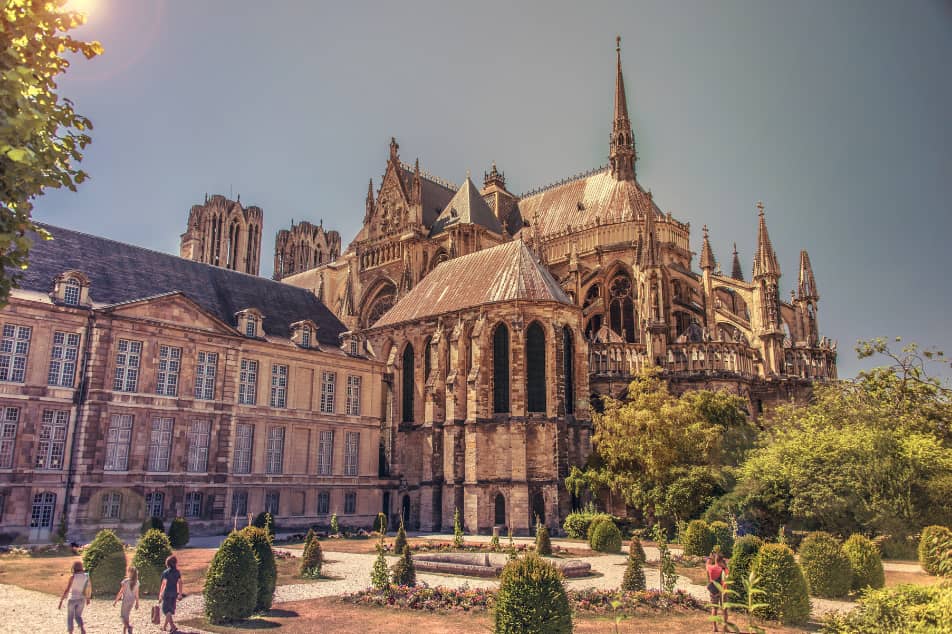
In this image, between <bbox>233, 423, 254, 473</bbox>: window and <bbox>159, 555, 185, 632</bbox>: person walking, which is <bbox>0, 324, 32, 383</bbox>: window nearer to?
<bbox>233, 423, 254, 473</bbox>: window

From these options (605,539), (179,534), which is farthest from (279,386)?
(605,539)

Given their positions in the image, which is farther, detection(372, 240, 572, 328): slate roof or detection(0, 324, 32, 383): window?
detection(372, 240, 572, 328): slate roof

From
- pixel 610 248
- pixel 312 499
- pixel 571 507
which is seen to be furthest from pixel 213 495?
pixel 610 248

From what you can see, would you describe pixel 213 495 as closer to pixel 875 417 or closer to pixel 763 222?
pixel 875 417

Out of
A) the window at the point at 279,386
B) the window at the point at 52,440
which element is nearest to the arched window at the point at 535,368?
the window at the point at 279,386

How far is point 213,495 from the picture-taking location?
36.2m

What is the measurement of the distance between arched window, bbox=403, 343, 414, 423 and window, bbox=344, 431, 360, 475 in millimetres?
4138

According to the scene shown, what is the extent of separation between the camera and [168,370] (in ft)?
117

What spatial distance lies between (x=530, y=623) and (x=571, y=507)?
28730mm

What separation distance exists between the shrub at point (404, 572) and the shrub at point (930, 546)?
51.5 feet

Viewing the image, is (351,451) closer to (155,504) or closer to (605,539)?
(155,504)

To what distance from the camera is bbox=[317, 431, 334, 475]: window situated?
41.9 meters

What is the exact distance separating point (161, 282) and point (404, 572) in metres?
26.2

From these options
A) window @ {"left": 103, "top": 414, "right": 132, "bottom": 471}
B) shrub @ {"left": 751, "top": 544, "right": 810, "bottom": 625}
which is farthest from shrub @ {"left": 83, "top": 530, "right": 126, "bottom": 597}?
window @ {"left": 103, "top": 414, "right": 132, "bottom": 471}
